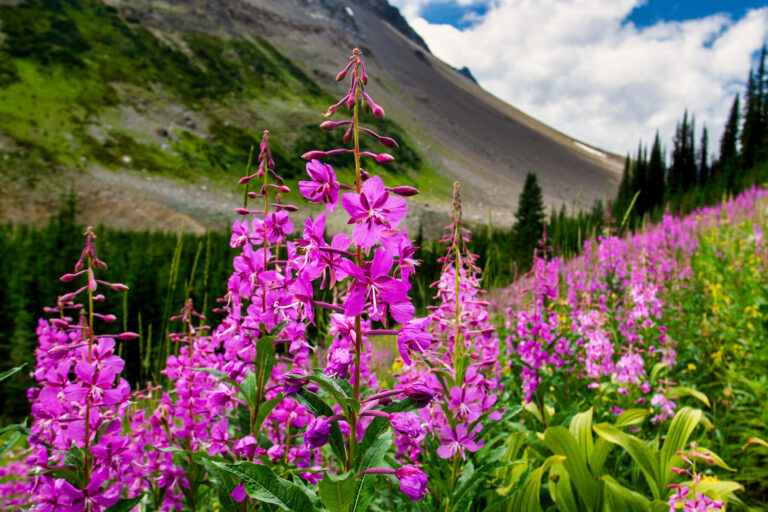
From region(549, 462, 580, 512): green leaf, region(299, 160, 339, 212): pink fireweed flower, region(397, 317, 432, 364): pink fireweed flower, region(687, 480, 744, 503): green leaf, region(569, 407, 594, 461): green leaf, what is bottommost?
region(549, 462, 580, 512): green leaf

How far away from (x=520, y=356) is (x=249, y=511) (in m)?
2.20

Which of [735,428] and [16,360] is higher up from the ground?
[735,428]

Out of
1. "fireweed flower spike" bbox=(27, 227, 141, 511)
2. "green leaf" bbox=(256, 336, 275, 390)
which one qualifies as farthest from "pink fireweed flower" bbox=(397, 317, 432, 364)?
"fireweed flower spike" bbox=(27, 227, 141, 511)

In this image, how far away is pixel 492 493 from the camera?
2381 mm

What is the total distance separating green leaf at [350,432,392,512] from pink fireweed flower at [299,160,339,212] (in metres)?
0.64

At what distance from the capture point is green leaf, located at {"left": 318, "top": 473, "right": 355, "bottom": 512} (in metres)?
1.01

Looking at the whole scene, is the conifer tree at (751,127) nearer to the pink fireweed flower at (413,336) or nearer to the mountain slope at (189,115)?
the mountain slope at (189,115)

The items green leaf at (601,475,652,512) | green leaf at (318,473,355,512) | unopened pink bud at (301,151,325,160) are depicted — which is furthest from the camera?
green leaf at (601,475,652,512)

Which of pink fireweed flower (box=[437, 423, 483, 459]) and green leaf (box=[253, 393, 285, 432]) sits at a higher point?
green leaf (box=[253, 393, 285, 432])

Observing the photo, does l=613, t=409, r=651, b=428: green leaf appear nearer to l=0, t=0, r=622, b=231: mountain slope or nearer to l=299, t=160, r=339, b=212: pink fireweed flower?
l=299, t=160, r=339, b=212: pink fireweed flower

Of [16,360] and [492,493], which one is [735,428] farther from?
[16,360]

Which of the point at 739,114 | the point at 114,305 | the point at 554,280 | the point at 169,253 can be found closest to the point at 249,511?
the point at 554,280

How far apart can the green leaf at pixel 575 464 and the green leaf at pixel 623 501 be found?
0.14 meters

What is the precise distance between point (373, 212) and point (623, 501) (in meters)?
2.21
